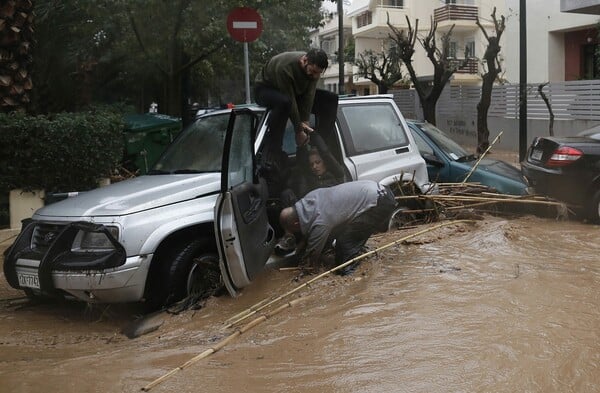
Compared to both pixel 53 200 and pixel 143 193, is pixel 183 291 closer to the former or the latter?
pixel 143 193

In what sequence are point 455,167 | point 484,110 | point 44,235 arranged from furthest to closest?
point 484,110 < point 455,167 < point 44,235

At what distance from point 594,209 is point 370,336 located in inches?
214

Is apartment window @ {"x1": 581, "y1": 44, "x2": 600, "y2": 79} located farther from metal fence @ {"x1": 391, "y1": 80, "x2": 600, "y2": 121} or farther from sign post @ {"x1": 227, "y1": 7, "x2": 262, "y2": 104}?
sign post @ {"x1": 227, "y1": 7, "x2": 262, "y2": 104}

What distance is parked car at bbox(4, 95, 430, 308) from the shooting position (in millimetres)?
4703

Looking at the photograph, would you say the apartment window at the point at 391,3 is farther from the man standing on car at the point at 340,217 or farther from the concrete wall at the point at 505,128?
the man standing on car at the point at 340,217

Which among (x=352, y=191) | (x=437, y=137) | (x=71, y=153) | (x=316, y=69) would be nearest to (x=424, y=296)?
(x=352, y=191)

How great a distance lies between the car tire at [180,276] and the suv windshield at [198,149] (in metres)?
0.93

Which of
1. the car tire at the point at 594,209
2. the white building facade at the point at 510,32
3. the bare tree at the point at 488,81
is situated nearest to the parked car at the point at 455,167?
the car tire at the point at 594,209

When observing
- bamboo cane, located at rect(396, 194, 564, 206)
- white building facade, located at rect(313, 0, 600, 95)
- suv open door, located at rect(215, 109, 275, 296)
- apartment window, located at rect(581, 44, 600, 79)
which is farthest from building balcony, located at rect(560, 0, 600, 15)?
suv open door, located at rect(215, 109, 275, 296)

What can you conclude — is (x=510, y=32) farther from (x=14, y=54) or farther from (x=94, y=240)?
(x=94, y=240)

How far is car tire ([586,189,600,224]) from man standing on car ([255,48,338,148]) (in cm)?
450

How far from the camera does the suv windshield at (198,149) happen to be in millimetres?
5880

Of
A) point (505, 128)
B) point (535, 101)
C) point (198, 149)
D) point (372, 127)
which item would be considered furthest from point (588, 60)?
point (198, 149)

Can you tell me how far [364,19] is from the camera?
48.7 meters
